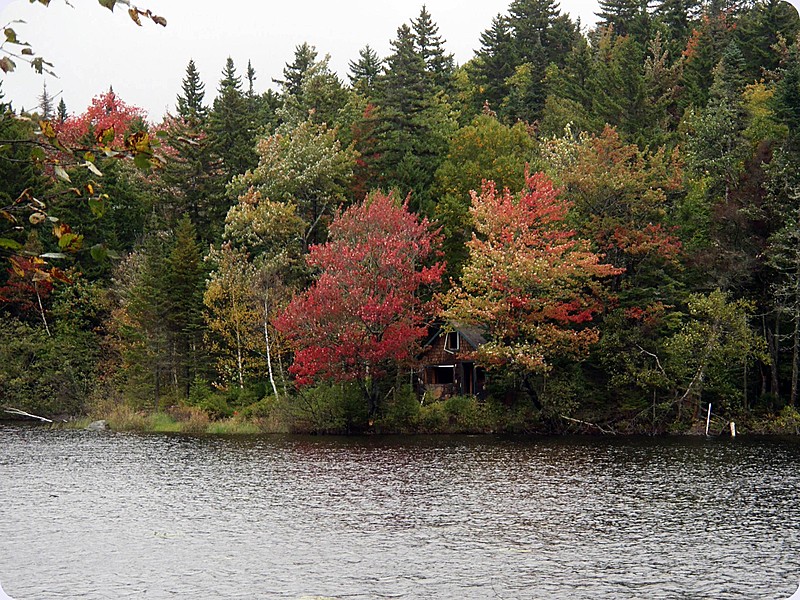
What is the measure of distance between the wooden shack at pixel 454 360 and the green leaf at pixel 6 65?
4711 centimetres

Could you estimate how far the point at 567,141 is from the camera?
204 feet

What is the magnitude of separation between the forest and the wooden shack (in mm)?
1234

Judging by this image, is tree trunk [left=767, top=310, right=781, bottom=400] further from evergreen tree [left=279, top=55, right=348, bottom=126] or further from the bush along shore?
evergreen tree [left=279, top=55, right=348, bottom=126]

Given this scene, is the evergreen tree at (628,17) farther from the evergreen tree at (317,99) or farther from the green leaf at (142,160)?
the green leaf at (142,160)

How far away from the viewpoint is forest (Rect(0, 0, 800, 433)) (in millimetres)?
47469

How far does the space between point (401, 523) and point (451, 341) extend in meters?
33.3

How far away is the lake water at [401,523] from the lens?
16.9 m

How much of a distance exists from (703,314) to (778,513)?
969 inches

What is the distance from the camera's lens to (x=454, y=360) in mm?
54156

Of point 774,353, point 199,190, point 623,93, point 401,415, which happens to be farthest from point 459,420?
point 623,93

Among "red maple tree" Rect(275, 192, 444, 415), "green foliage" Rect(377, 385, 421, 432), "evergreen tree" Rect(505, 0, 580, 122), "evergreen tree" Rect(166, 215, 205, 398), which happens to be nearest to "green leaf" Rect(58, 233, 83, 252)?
"red maple tree" Rect(275, 192, 444, 415)

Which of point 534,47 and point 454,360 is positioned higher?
point 534,47

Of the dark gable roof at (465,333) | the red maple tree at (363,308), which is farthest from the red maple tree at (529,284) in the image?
the dark gable roof at (465,333)

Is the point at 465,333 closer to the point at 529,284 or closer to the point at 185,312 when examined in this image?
the point at 529,284
